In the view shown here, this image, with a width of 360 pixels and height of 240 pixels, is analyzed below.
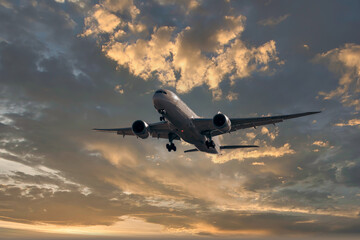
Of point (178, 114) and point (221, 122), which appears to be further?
point (221, 122)

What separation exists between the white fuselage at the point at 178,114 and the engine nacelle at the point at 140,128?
4300 millimetres

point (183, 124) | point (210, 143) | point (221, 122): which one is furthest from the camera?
point (210, 143)

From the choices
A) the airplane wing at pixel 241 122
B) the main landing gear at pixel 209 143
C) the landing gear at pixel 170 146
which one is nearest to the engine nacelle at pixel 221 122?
the airplane wing at pixel 241 122

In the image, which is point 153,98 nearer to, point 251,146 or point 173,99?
point 173,99

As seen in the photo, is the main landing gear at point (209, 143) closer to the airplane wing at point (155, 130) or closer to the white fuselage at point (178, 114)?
the white fuselage at point (178, 114)

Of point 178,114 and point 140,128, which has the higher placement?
point 140,128

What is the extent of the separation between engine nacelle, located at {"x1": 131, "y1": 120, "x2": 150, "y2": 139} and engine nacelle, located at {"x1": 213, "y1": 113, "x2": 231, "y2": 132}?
9.78 metres

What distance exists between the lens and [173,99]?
3212 cm

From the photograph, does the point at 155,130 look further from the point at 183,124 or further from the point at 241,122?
the point at 241,122

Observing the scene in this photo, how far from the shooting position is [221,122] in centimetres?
3356

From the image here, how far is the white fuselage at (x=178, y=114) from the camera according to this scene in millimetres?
31317

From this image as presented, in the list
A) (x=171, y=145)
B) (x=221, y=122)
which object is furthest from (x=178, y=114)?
(x=171, y=145)

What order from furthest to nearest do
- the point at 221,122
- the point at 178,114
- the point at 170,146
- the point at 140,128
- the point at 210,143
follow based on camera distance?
the point at 170,146 → the point at 210,143 → the point at 140,128 → the point at 221,122 → the point at 178,114

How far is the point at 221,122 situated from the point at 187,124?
4.24 metres
